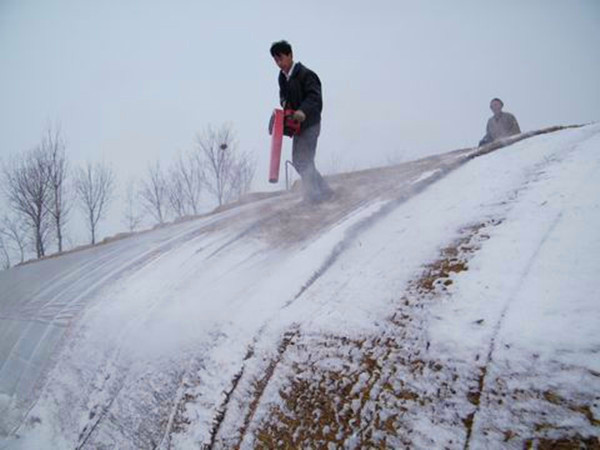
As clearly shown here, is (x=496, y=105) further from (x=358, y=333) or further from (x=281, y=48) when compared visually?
(x=358, y=333)

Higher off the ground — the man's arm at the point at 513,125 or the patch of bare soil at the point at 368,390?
the man's arm at the point at 513,125

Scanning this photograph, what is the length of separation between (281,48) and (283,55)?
0.06 meters

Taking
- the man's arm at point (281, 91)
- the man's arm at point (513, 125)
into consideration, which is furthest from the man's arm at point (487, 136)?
the man's arm at point (281, 91)

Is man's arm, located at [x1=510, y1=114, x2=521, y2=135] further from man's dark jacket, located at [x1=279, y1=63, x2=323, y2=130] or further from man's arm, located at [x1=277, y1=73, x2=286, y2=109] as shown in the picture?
man's arm, located at [x1=277, y1=73, x2=286, y2=109]

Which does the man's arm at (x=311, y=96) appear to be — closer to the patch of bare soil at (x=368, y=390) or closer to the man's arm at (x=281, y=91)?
the man's arm at (x=281, y=91)

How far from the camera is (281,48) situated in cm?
315

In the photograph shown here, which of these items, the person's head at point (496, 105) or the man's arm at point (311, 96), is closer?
the man's arm at point (311, 96)

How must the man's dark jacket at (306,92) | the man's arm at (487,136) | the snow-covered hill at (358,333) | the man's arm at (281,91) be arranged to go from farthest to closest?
the man's arm at (487,136) < the man's arm at (281,91) < the man's dark jacket at (306,92) < the snow-covered hill at (358,333)

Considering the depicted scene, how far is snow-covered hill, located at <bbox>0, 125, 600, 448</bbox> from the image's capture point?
103 centimetres

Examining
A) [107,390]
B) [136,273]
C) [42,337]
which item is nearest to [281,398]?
[107,390]

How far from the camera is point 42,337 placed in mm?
2646

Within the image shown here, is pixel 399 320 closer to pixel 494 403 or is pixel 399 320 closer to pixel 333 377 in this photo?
pixel 333 377

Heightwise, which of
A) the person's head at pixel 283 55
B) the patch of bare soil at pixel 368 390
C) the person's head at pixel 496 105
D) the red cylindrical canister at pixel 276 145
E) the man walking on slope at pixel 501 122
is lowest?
the patch of bare soil at pixel 368 390

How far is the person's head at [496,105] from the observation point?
5.37 meters
